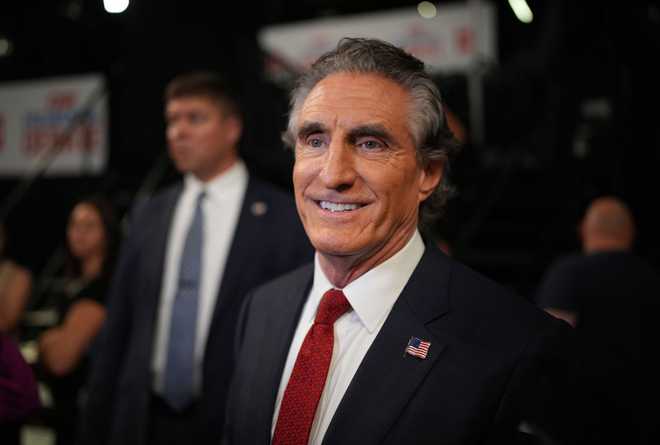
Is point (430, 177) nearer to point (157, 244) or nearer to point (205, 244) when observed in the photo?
point (205, 244)

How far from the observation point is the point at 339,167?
1.16 meters

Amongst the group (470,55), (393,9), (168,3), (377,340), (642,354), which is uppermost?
(393,9)

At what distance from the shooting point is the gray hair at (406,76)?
3.92 feet

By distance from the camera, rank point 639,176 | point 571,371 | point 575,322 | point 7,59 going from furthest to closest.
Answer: point 7,59, point 639,176, point 575,322, point 571,371

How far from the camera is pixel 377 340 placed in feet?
3.85

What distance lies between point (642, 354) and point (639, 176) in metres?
2.48

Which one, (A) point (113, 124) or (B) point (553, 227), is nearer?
(B) point (553, 227)

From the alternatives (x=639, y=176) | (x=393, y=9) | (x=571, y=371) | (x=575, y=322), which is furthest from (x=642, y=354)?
(x=393, y=9)

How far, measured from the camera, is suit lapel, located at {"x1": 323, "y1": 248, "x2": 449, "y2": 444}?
3.60ft

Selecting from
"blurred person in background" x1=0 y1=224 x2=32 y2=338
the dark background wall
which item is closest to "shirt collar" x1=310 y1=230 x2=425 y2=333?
"blurred person in background" x1=0 y1=224 x2=32 y2=338

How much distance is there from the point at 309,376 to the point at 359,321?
150 millimetres

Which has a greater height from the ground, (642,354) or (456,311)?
(456,311)

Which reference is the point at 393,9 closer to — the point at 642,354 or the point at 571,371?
the point at 642,354

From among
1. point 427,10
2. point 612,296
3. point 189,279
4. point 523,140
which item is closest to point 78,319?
point 189,279
